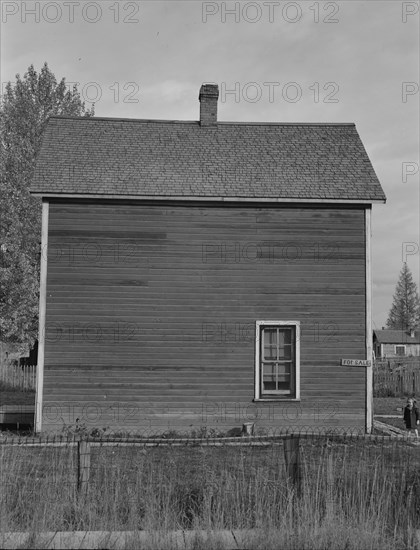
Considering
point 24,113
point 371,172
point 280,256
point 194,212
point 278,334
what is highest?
point 24,113

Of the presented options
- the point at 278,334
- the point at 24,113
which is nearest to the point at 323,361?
the point at 278,334

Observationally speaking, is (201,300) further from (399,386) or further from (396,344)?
(396,344)

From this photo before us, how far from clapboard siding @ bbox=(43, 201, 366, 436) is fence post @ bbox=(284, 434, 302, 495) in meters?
7.84

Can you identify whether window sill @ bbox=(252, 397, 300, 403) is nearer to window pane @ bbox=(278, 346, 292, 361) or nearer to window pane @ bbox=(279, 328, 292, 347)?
window pane @ bbox=(278, 346, 292, 361)

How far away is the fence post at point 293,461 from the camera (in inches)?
307

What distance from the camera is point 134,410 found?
15742 millimetres

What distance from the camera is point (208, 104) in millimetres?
19125

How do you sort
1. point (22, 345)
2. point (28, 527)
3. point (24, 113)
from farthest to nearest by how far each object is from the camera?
point (24, 113) < point (22, 345) < point (28, 527)

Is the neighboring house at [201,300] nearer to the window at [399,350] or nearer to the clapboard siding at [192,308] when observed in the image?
the clapboard siding at [192,308]

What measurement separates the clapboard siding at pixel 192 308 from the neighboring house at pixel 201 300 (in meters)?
0.02

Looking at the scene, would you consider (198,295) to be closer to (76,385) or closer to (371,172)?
(76,385)

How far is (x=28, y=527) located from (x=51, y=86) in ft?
111

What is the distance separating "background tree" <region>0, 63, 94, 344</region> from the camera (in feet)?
105
